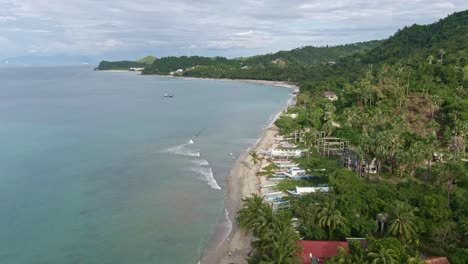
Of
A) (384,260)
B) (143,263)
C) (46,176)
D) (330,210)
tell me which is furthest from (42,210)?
(384,260)

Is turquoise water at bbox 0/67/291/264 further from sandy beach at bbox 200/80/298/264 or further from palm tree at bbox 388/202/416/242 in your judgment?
palm tree at bbox 388/202/416/242

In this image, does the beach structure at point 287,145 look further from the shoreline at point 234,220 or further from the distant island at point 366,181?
the shoreline at point 234,220

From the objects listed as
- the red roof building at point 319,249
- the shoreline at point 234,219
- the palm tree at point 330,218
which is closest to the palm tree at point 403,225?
the palm tree at point 330,218

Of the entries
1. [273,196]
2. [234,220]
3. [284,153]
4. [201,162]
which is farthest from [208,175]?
[234,220]

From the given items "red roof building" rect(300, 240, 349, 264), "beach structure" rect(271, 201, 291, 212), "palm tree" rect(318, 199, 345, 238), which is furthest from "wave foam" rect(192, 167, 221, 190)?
"red roof building" rect(300, 240, 349, 264)

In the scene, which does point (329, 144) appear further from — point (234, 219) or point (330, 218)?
point (330, 218)

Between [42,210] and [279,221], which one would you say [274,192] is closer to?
[279,221]
